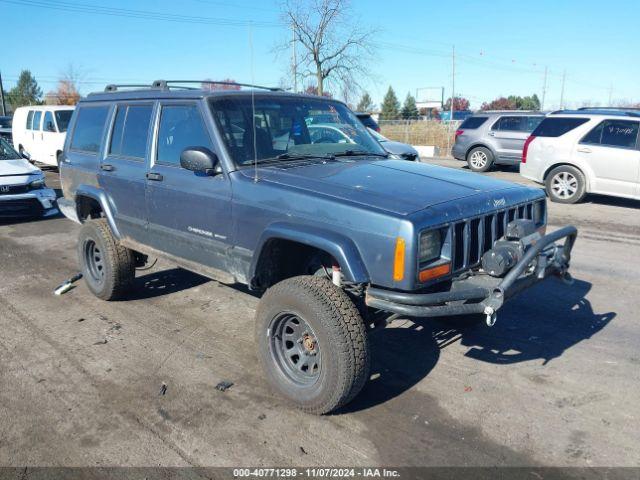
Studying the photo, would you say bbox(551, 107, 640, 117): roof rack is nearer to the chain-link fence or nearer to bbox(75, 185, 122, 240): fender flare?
bbox(75, 185, 122, 240): fender flare

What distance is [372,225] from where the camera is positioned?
3.16m

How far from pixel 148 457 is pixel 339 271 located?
1.58m

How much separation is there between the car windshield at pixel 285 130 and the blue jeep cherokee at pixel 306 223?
0.01 metres

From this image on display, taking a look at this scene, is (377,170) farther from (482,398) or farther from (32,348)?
(32,348)

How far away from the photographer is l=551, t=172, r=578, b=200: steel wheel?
1102 cm

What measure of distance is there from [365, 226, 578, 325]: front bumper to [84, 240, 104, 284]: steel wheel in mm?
3551

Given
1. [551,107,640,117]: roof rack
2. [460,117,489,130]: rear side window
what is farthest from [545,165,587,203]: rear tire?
[460,117,489,130]: rear side window

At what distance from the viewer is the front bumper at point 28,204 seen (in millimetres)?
9508

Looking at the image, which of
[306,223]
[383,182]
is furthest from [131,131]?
[383,182]

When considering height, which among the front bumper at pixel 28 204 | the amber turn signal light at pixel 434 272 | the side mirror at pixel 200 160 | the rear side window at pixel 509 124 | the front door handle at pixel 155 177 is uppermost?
the rear side window at pixel 509 124

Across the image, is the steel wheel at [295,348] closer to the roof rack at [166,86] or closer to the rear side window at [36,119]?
the roof rack at [166,86]

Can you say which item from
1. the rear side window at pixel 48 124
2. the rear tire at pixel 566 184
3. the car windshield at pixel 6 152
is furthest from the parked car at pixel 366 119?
the rear side window at pixel 48 124

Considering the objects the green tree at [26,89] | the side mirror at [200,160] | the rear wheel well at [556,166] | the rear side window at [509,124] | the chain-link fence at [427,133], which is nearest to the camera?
the side mirror at [200,160]

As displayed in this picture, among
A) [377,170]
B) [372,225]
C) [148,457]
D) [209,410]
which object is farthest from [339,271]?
[148,457]
